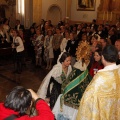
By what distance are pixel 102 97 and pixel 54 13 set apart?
49.9 feet

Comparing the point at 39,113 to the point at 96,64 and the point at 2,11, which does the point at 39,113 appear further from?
the point at 2,11

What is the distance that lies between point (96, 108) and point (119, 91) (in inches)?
15.2

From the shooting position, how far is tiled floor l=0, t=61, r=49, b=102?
7.38 m

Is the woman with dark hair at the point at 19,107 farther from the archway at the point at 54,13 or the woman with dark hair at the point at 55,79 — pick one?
the archway at the point at 54,13

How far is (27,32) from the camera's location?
41.7 feet

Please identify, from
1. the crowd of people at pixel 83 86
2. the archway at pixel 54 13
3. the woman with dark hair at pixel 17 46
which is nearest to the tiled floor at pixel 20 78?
the woman with dark hair at pixel 17 46

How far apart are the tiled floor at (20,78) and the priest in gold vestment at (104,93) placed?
3696mm

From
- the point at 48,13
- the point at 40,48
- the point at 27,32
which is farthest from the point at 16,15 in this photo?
the point at 40,48

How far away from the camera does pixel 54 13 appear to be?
17.9 metres

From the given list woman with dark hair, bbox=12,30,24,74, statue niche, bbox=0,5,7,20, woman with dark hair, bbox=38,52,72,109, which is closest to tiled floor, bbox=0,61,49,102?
woman with dark hair, bbox=12,30,24,74

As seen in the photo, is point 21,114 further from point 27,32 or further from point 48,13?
point 48,13

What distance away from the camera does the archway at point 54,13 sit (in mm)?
17302

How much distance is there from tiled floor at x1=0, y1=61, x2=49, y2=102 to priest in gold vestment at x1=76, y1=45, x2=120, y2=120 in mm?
3696

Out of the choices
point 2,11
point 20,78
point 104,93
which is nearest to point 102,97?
point 104,93
